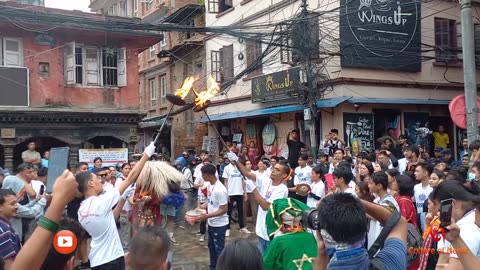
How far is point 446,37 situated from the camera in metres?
17.9

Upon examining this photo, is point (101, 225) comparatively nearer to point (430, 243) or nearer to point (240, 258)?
point (240, 258)

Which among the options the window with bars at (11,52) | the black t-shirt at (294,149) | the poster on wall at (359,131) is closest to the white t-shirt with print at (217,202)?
the black t-shirt at (294,149)

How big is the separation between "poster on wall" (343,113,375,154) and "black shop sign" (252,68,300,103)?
2.08m

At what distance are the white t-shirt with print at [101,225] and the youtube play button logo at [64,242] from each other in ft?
7.49

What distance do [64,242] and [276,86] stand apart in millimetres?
15138

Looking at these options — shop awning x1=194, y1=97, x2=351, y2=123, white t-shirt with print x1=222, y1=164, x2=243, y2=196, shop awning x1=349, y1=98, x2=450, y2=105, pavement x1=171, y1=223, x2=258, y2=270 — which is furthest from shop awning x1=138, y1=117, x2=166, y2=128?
white t-shirt with print x1=222, y1=164, x2=243, y2=196

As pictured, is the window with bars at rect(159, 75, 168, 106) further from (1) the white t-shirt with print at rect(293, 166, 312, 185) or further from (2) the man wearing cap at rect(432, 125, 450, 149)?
(1) the white t-shirt with print at rect(293, 166, 312, 185)

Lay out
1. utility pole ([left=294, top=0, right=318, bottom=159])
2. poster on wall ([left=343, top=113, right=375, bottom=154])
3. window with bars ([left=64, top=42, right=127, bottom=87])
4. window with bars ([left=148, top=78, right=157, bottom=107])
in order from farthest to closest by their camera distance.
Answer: window with bars ([left=148, top=78, right=157, bottom=107])
window with bars ([left=64, top=42, right=127, bottom=87])
poster on wall ([left=343, top=113, right=375, bottom=154])
utility pole ([left=294, top=0, right=318, bottom=159])

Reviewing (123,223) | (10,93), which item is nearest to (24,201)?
(123,223)

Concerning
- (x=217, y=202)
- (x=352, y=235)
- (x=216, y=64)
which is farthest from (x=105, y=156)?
(x=352, y=235)

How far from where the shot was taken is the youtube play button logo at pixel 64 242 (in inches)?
95.4

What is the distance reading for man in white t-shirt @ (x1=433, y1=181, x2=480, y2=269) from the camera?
3160 millimetres

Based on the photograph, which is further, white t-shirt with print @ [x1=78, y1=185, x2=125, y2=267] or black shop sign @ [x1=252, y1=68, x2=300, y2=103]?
black shop sign @ [x1=252, y1=68, x2=300, y2=103]

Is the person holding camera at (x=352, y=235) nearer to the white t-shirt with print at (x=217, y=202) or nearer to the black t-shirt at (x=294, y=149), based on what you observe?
the white t-shirt with print at (x=217, y=202)
